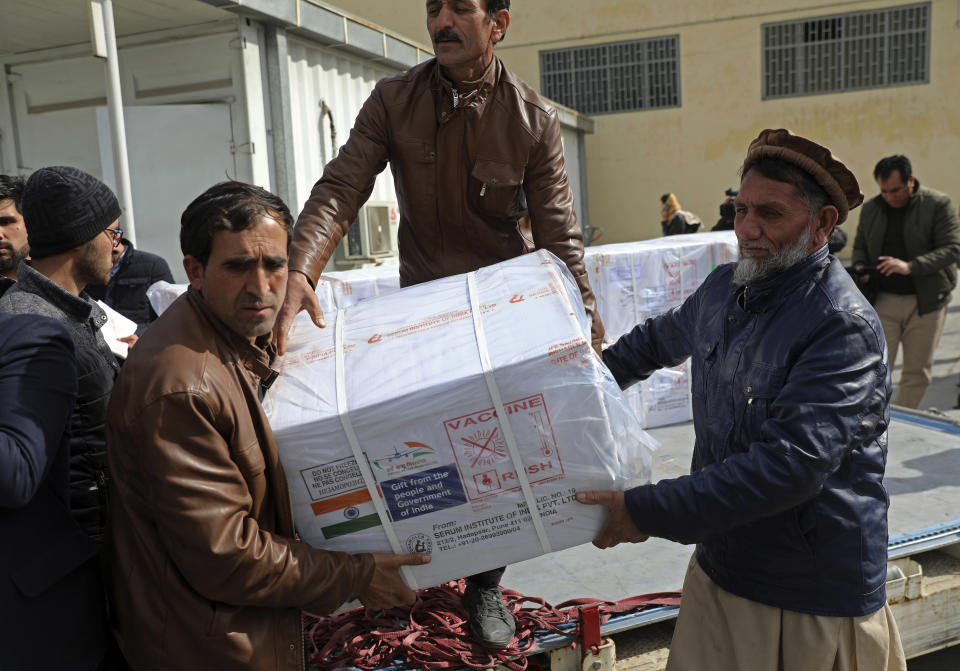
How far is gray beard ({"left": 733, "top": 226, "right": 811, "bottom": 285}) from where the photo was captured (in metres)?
1.78

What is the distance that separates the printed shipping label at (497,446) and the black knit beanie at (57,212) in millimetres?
998

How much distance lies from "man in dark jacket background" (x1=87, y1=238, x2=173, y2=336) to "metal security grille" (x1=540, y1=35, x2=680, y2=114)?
1378 cm

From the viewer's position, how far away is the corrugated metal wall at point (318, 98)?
6.13 metres

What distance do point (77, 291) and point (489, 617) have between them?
1439mm

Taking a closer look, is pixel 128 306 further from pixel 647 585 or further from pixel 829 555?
pixel 829 555

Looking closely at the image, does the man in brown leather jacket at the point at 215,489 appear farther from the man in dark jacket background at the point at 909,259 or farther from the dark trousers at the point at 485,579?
the man in dark jacket background at the point at 909,259

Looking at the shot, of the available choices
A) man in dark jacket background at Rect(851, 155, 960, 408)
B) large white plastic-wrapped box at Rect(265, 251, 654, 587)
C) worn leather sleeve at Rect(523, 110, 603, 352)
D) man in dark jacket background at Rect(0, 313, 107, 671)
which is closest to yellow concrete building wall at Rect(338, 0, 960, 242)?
man in dark jacket background at Rect(851, 155, 960, 408)

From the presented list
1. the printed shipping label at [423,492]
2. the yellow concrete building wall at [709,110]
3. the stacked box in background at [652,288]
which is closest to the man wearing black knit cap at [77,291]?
the printed shipping label at [423,492]

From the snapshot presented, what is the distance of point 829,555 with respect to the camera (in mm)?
1737

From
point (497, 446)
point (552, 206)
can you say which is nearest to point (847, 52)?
point (552, 206)

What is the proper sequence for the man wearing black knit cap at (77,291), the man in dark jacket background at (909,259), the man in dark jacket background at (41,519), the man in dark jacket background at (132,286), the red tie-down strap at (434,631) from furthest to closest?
the man in dark jacket background at (909,259) < the man in dark jacket background at (132,286) < the red tie-down strap at (434,631) < the man wearing black knit cap at (77,291) < the man in dark jacket background at (41,519)

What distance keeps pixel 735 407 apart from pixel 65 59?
6306 mm

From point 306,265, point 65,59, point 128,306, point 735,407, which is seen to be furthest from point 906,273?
point 65,59

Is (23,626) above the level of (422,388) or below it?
below
